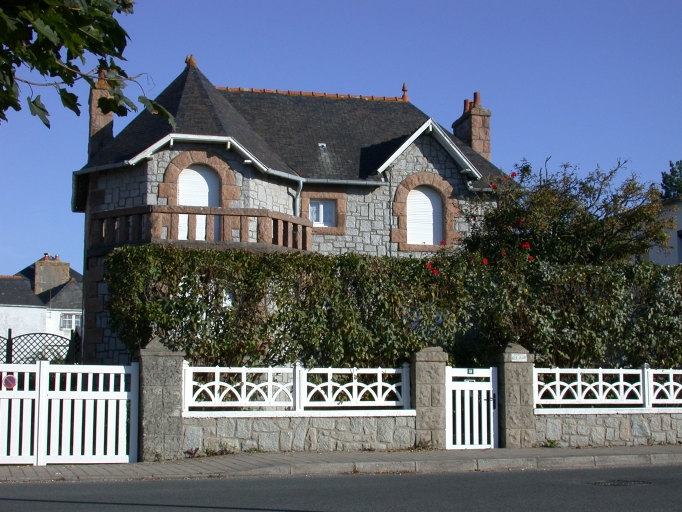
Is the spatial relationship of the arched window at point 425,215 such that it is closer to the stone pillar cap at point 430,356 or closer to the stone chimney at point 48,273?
the stone pillar cap at point 430,356

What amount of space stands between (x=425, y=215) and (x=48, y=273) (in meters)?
30.3

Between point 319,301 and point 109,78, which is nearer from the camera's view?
point 109,78

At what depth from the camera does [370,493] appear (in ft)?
29.2

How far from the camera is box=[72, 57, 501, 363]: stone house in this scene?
17078 mm

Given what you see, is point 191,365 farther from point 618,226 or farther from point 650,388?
point 618,226

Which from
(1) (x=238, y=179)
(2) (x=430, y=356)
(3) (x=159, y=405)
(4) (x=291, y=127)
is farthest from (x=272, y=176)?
(3) (x=159, y=405)

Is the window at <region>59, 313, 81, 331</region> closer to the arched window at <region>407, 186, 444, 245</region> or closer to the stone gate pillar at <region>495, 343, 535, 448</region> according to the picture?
the arched window at <region>407, 186, 444, 245</region>

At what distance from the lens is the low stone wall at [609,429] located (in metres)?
13.0

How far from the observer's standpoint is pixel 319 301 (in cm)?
1273

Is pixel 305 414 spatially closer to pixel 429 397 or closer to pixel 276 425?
pixel 276 425

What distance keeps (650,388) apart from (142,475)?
Answer: 8091 mm

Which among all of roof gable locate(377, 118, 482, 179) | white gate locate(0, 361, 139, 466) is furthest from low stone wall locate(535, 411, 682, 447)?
roof gable locate(377, 118, 482, 179)

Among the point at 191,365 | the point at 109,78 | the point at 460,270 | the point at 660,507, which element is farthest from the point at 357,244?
the point at 109,78

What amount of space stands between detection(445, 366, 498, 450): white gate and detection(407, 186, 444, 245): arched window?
28.5 ft
